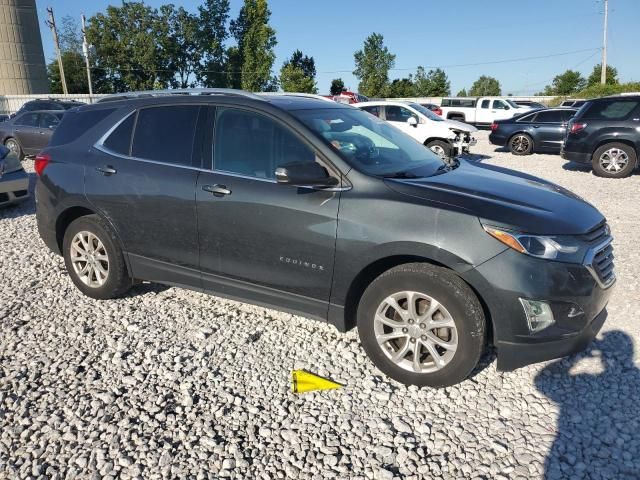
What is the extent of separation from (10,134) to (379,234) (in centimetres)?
1417

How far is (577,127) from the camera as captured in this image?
1095 centimetres

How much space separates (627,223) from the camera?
266 inches

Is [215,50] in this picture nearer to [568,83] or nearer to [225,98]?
[568,83]

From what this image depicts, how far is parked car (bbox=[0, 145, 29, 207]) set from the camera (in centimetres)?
750

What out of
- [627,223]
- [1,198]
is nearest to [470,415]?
[627,223]

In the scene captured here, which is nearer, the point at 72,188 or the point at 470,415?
the point at 470,415

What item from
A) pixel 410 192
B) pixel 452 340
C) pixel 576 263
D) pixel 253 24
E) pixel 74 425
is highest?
pixel 253 24

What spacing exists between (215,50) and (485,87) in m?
57.7

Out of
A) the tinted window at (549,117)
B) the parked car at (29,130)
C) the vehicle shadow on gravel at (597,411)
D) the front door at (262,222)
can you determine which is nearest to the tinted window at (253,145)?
the front door at (262,222)

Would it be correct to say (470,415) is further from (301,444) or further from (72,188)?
(72,188)

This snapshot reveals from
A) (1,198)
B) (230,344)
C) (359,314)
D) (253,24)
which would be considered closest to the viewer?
(359,314)

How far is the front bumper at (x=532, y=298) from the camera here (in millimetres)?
2643

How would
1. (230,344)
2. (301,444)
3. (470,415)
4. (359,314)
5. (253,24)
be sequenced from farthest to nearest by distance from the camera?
(253,24)
(230,344)
(359,314)
(470,415)
(301,444)

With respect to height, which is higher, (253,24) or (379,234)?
(253,24)
